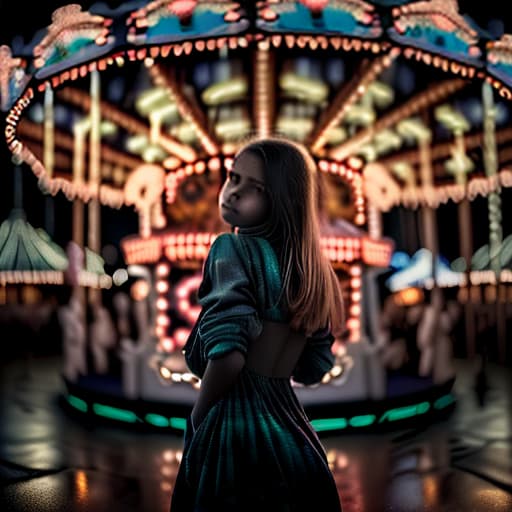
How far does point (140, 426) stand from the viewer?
6.57 m

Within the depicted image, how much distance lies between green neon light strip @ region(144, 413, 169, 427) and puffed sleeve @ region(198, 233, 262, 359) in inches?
194

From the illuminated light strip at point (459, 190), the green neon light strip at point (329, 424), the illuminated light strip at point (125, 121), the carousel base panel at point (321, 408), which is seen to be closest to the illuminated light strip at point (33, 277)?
the illuminated light strip at point (125, 121)

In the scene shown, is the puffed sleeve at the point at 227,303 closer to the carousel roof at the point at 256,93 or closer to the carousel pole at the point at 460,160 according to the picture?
the carousel roof at the point at 256,93

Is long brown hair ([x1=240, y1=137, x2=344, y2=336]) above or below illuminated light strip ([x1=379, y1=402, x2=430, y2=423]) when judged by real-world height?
above

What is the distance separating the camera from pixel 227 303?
1.75 metres

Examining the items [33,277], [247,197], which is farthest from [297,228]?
[33,277]

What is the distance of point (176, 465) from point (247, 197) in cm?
371

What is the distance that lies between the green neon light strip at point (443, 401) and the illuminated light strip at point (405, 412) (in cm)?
25

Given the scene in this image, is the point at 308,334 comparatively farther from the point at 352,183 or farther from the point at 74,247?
the point at 74,247

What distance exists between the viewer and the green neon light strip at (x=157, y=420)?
6.48 m

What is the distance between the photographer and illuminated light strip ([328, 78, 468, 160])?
866 centimetres

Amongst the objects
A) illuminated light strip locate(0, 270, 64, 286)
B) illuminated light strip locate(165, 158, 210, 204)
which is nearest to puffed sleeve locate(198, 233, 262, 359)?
illuminated light strip locate(165, 158, 210, 204)

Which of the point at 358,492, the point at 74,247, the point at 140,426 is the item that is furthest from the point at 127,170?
the point at 358,492

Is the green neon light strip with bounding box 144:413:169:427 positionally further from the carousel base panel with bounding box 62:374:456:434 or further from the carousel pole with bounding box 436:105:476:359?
the carousel pole with bounding box 436:105:476:359
